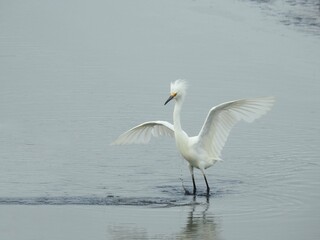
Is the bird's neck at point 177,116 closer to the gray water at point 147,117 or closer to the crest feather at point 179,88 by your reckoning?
the crest feather at point 179,88

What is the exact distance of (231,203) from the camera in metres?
12.7

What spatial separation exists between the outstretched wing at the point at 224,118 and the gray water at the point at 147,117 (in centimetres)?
61

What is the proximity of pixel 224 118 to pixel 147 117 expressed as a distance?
3350mm

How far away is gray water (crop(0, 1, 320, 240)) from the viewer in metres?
11.9

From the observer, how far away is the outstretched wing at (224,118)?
13023mm

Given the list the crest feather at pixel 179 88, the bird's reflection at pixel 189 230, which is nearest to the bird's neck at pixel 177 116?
the crest feather at pixel 179 88

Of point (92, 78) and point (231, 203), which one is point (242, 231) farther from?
point (92, 78)

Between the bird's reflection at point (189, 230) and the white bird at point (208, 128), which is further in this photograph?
the white bird at point (208, 128)

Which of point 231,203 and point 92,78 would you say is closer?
point 231,203

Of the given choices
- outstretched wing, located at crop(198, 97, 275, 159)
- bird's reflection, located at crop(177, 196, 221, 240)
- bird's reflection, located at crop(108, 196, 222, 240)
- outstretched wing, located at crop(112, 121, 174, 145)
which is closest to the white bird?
outstretched wing, located at crop(198, 97, 275, 159)

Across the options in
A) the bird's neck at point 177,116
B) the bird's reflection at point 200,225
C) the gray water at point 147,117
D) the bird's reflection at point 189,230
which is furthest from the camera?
the bird's neck at point 177,116

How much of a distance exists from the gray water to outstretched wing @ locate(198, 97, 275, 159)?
61cm

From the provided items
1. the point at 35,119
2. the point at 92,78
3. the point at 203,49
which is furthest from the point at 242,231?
the point at 203,49

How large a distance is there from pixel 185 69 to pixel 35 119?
3.97m
